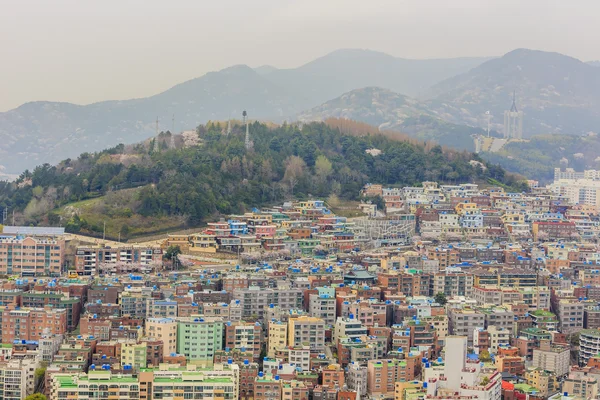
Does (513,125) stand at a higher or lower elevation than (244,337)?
higher

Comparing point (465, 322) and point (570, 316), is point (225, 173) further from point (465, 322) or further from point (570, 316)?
point (465, 322)

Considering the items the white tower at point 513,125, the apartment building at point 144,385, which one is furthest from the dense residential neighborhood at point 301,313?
the white tower at point 513,125

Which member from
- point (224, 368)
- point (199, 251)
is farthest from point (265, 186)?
point (224, 368)

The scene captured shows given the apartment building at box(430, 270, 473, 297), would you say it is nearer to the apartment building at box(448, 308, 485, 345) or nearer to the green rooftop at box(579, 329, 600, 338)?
the apartment building at box(448, 308, 485, 345)

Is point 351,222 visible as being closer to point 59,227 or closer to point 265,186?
point 265,186

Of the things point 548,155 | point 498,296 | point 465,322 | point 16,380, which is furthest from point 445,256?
point 548,155

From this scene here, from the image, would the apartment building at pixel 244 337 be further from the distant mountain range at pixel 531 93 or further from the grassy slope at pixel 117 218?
the distant mountain range at pixel 531 93
